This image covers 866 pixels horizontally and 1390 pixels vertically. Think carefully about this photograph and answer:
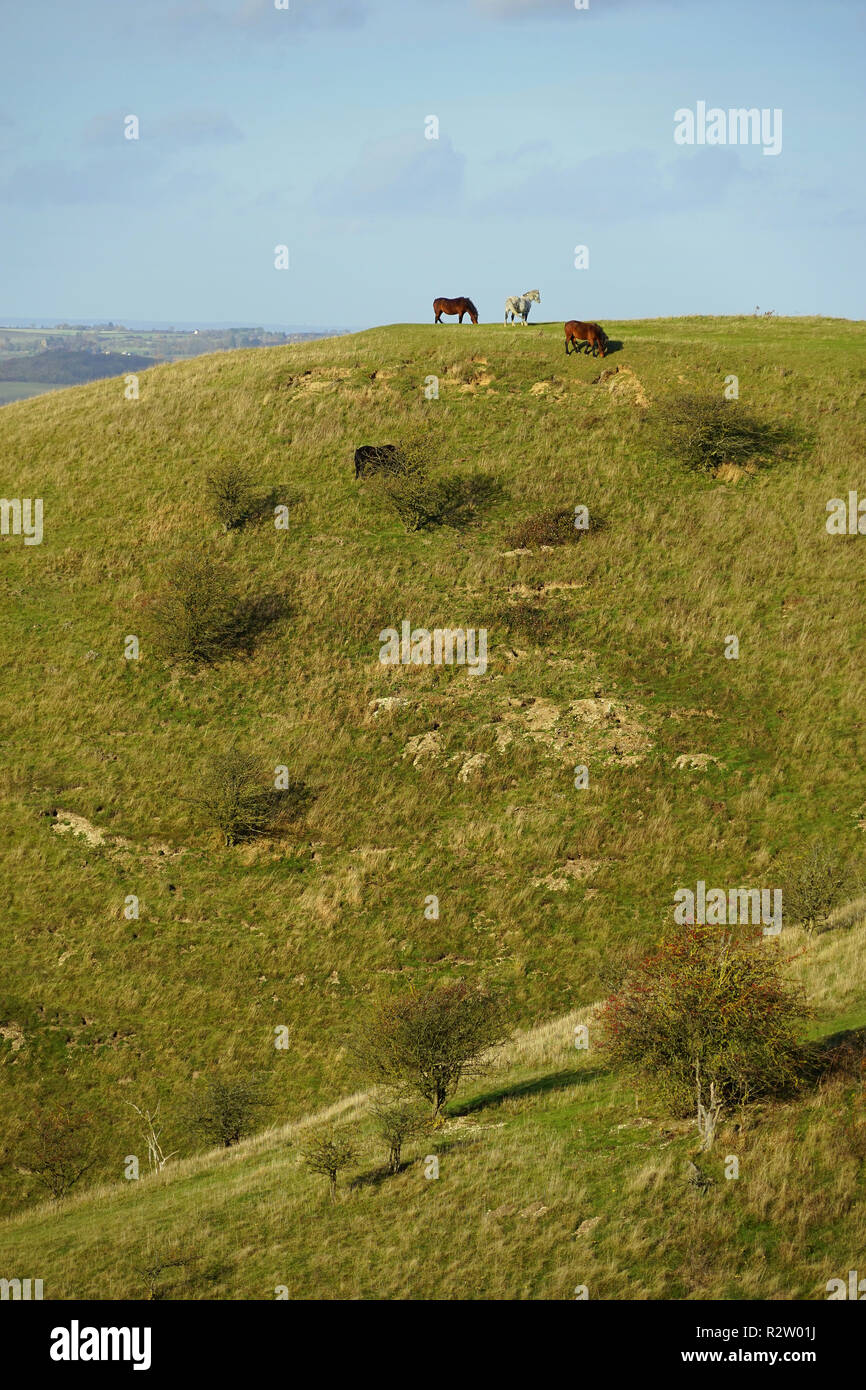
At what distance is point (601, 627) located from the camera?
39.1 m

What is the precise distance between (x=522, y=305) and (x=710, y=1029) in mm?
51575

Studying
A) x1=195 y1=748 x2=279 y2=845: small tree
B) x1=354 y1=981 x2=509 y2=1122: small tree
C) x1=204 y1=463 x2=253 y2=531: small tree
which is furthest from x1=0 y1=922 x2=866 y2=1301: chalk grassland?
x1=204 y1=463 x2=253 y2=531: small tree

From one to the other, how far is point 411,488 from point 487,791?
17.6 meters

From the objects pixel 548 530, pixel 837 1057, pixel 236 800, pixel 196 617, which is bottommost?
pixel 837 1057

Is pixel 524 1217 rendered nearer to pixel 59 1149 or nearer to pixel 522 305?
pixel 59 1149

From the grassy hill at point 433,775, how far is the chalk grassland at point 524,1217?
0.07m

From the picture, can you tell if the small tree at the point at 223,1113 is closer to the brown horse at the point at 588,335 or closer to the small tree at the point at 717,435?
the small tree at the point at 717,435

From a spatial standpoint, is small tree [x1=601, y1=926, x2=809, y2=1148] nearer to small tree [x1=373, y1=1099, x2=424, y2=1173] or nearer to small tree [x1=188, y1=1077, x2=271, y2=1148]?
small tree [x1=373, y1=1099, x2=424, y2=1173]

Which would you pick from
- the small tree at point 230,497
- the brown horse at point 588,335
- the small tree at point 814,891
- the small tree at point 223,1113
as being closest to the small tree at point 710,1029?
the small tree at point 814,891

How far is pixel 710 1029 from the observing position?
15742mm

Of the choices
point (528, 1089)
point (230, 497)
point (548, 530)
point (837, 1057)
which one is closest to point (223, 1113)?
point (528, 1089)
